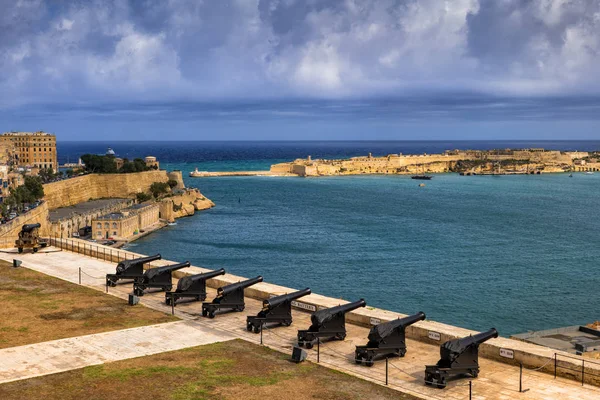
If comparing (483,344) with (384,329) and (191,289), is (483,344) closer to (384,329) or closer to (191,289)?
(384,329)

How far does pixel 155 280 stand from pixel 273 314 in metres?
5.50

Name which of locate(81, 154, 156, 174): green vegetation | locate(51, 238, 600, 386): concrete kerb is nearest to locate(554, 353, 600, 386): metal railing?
locate(51, 238, 600, 386): concrete kerb

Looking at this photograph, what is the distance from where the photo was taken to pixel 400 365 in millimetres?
14414

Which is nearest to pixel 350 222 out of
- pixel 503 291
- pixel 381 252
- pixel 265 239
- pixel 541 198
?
pixel 265 239

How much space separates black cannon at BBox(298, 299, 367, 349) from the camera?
1552 centimetres

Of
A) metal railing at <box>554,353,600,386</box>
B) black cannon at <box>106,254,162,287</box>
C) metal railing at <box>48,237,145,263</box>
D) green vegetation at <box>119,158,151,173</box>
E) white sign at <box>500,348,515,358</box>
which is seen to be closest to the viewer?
metal railing at <box>554,353,600,386</box>

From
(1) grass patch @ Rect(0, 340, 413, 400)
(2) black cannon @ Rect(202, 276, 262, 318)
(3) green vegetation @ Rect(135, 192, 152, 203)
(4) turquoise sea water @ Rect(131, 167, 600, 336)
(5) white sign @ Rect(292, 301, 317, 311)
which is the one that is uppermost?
(2) black cannon @ Rect(202, 276, 262, 318)

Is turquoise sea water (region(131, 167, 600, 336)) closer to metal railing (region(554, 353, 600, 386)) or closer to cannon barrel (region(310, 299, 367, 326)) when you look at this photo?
cannon barrel (region(310, 299, 367, 326))

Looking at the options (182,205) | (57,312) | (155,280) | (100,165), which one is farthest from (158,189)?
(57,312)

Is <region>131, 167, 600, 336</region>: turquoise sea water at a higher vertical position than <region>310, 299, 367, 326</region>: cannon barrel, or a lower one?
lower

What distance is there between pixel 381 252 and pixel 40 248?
32.3 metres

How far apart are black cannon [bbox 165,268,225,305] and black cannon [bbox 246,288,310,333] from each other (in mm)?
3161

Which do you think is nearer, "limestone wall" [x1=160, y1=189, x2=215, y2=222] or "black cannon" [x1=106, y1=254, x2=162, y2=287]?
"black cannon" [x1=106, y1=254, x2=162, y2=287]

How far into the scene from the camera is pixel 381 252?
185ft
